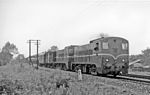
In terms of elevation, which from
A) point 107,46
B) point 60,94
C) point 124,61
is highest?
point 107,46

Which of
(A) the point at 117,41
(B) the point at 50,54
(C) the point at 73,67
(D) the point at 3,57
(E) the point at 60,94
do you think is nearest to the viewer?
(E) the point at 60,94

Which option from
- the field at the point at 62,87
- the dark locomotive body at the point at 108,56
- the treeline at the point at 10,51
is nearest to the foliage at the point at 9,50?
the treeline at the point at 10,51

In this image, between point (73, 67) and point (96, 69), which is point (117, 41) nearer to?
point (96, 69)

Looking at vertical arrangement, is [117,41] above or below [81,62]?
above

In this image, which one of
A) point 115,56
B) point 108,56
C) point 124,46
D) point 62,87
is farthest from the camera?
point 124,46

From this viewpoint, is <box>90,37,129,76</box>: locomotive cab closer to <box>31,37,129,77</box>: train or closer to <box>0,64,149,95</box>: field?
<box>31,37,129,77</box>: train

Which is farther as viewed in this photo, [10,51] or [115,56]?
[10,51]

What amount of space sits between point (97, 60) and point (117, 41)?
8.75 feet

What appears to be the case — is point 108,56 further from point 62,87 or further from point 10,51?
point 10,51

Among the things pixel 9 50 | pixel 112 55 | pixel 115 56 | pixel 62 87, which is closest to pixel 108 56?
pixel 112 55

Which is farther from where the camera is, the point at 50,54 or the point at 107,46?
the point at 50,54

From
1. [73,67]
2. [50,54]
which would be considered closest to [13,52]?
[50,54]

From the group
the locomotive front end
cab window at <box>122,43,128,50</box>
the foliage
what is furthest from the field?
the foliage

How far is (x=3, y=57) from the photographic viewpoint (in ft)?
332
